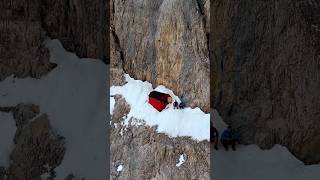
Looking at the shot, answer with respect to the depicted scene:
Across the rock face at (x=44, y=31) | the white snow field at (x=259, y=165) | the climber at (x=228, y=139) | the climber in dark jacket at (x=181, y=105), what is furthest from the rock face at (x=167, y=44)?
the white snow field at (x=259, y=165)

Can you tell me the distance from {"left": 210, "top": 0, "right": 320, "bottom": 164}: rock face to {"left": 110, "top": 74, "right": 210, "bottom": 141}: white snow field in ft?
2.35

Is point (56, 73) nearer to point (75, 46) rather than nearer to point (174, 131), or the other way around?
point (75, 46)

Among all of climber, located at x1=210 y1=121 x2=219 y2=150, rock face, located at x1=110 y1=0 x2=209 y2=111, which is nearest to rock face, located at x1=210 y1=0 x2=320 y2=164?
rock face, located at x1=110 y1=0 x2=209 y2=111

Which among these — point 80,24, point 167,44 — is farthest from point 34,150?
point 167,44

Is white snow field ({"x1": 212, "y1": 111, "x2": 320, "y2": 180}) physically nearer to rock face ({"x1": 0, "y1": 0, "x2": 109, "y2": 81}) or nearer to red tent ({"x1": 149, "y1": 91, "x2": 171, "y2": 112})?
red tent ({"x1": 149, "y1": 91, "x2": 171, "y2": 112})

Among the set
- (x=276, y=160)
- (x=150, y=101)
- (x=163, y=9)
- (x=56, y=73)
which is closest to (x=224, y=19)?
(x=163, y=9)

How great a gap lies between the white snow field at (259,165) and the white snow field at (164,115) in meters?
0.82

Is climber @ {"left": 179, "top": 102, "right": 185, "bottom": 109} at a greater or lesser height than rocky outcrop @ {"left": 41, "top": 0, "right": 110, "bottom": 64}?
lesser

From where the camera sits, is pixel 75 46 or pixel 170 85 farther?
pixel 75 46

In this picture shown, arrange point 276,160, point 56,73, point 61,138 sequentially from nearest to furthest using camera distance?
point 276,160
point 61,138
point 56,73

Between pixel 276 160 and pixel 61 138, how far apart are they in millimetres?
5812

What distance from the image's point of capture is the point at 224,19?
10609 mm

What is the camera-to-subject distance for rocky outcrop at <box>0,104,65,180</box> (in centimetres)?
1027

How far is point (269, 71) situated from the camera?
10.3 m
